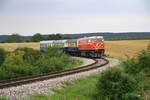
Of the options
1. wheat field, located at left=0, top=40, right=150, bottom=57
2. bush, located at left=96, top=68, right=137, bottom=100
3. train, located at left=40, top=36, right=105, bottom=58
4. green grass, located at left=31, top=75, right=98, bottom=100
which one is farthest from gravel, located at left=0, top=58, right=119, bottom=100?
wheat field, located at left=0, top=40, right=150, bottom=57

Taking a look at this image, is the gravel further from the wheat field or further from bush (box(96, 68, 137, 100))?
the wheat field

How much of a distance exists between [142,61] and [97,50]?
27.2 m

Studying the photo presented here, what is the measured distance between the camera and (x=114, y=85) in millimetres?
18797

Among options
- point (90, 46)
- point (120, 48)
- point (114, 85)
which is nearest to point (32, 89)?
point (114, 85)

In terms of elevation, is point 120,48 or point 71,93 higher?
point 71,93

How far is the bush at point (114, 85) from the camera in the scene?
1878 cm

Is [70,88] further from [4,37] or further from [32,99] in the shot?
[4,37]

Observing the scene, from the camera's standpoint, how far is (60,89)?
21.9m

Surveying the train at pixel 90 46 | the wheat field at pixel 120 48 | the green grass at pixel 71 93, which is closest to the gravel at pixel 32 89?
the green grass at pixel 71 93

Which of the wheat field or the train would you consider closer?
the train

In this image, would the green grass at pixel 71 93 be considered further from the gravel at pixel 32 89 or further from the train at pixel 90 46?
the train at pixel 90 46

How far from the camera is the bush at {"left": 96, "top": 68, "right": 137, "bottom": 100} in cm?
1878

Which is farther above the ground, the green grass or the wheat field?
the green grass

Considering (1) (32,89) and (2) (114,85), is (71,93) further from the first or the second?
(2) (114,85)
